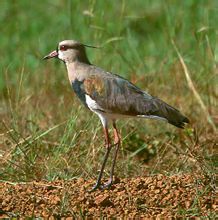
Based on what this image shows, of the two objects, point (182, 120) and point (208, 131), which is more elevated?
point (182, 120)

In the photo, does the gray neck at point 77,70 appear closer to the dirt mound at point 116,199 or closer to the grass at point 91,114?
the grass at point 91,114

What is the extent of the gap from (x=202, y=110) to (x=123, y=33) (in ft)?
9.75

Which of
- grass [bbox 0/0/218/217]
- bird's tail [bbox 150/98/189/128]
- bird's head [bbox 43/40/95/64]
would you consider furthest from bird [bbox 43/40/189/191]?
grass [bbox 0/0/218/217]

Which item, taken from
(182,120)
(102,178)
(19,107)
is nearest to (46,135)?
(19,107)

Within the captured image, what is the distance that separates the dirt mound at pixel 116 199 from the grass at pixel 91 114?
205 mm

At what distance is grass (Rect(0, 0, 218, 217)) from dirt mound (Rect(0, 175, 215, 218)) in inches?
8.1

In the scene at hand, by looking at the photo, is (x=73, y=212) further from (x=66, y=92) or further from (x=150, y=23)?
(x=150, y=23)

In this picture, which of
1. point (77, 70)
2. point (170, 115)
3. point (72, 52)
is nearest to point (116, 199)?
point (170, 115)

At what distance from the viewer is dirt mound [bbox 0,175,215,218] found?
16.6 ft

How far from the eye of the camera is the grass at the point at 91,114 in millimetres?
6000

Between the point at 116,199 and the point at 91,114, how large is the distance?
160 cm

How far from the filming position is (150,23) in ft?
33.9

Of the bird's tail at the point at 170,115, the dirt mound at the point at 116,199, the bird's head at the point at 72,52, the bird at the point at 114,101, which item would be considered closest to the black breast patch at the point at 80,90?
the bird at the point at 114,101

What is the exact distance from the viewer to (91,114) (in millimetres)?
6738
